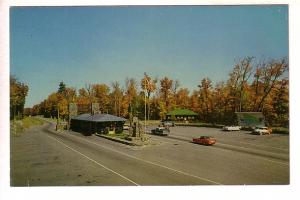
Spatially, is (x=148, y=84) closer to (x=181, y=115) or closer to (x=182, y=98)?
(x=182, y=98)

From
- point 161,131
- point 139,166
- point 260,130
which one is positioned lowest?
point 139,166

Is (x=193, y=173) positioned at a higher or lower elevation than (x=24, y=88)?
lower

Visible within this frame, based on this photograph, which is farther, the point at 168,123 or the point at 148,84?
the point at 168,123

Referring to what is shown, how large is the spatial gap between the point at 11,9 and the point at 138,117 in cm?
527

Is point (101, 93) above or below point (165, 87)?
below

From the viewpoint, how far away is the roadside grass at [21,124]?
9.49 metres

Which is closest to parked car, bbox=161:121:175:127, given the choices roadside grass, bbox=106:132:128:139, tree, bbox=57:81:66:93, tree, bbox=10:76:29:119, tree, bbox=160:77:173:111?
tree, bbox=160:77:173:111

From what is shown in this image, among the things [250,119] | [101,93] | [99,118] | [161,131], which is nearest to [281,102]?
[250,119]

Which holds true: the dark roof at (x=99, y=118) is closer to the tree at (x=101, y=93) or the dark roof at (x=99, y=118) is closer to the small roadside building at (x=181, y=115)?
the tree at (x=101, y=93)

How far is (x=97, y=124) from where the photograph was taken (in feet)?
38.5

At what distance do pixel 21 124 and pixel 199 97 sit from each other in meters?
5.65
